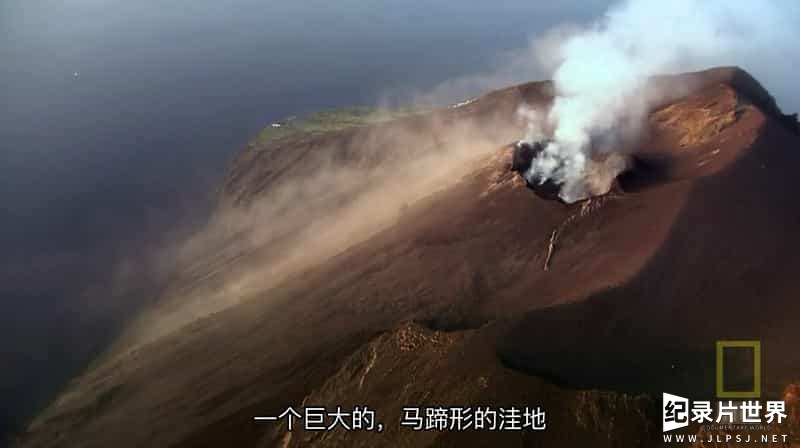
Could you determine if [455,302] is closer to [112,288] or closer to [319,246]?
[319,246]

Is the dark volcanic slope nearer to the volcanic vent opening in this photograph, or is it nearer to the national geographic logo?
the national geographic logo

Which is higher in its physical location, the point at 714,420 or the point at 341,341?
the point at 341,341

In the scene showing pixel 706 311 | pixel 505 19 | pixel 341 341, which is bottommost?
pixel 341 341

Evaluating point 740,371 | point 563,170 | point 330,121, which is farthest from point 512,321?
point 330,121

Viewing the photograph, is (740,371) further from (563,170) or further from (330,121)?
(330,121)

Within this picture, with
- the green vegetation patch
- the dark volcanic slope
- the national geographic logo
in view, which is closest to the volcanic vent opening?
the dark volcanic slope

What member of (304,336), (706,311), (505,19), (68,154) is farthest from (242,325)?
(505,19)
